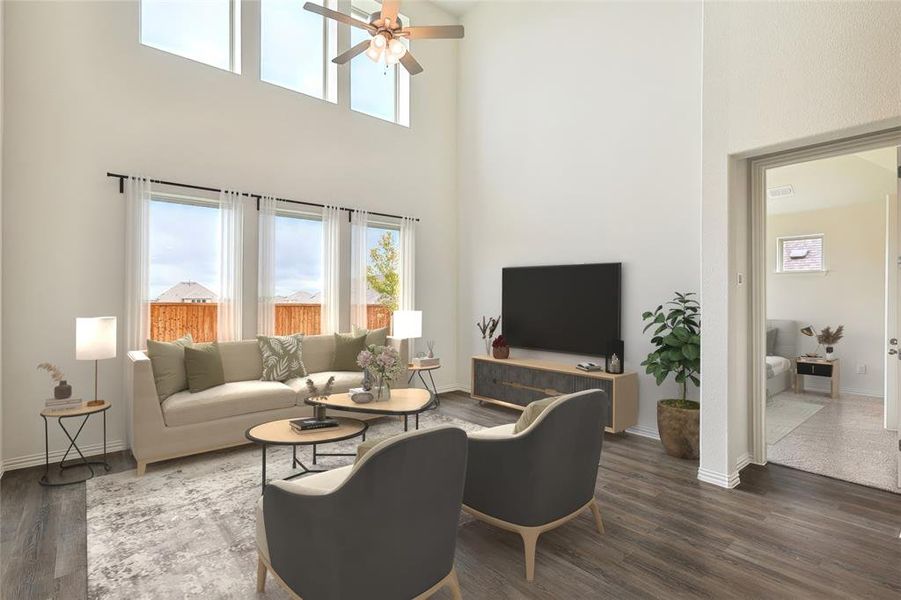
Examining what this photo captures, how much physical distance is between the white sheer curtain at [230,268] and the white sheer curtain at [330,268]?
951 mm

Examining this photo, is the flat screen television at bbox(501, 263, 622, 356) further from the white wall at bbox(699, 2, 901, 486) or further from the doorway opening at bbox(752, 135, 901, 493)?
the doorway opening at bbox(752, 135, 901, 493)

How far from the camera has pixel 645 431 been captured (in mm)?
4562

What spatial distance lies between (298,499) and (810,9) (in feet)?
13.4

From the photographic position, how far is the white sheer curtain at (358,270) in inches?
223

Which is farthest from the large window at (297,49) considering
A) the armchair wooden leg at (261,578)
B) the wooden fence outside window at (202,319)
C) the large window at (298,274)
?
the armchair wooden leg at (261,578)

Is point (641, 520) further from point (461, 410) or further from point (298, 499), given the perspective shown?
point (461, 410)

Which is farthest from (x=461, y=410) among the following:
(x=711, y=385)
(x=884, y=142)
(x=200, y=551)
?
(x=884, y=142)

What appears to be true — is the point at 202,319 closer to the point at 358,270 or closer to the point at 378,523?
the point at 358,270

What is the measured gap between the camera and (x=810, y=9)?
2.98m

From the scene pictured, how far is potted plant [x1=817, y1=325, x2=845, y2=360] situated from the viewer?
19.9ft

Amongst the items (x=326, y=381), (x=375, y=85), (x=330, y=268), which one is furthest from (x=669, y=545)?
(x=375, y=85)

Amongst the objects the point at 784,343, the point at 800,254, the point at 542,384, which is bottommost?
the point at 542,384

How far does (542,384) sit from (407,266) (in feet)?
7.73

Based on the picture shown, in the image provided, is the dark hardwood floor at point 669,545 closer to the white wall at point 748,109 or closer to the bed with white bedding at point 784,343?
the white wall at point 748,109
